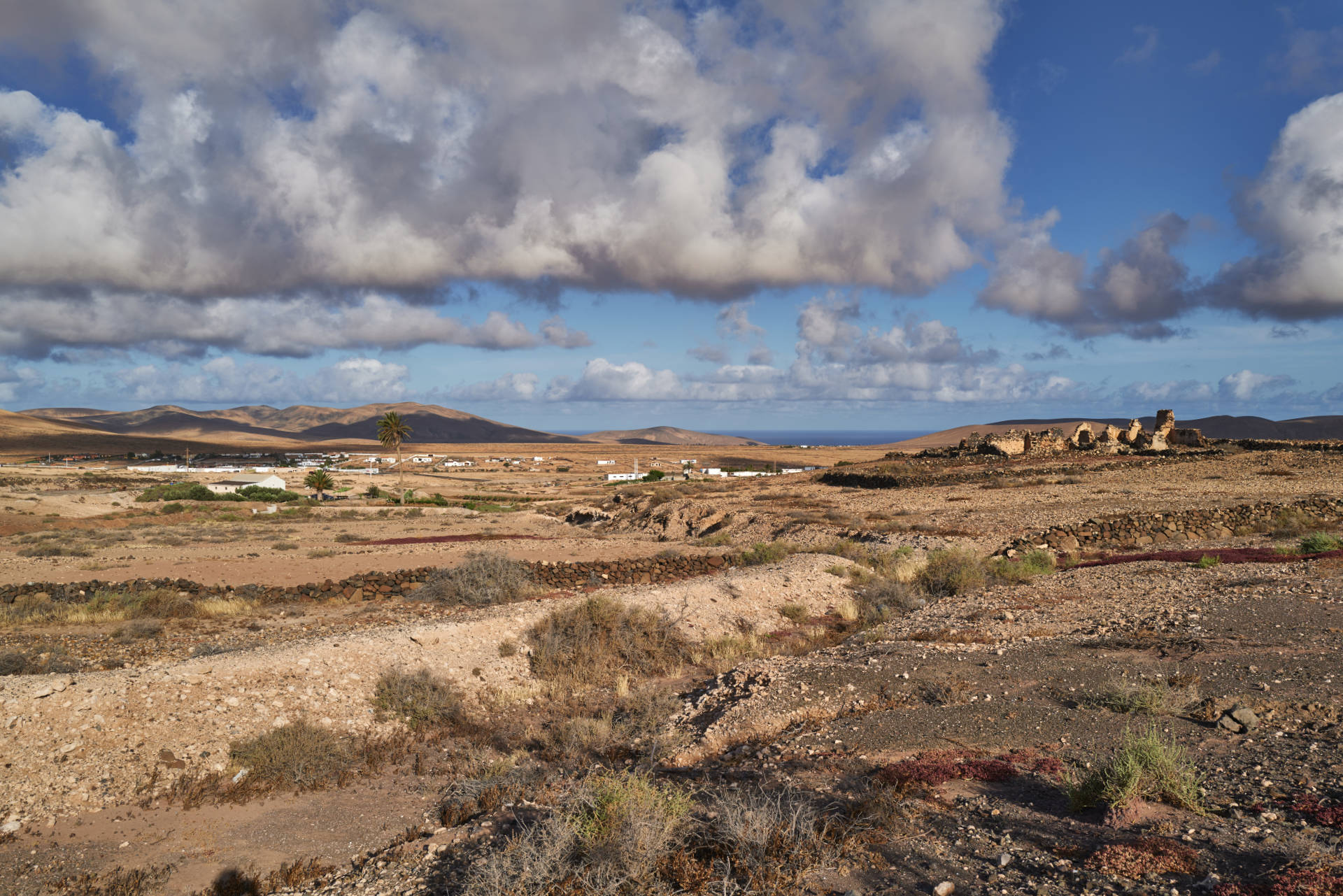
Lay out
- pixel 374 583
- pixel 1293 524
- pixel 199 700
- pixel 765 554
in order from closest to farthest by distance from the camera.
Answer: pixel 199 700
pixel 374 583
pixel 1293 524
pixel 765 554

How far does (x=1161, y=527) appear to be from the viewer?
21688mm

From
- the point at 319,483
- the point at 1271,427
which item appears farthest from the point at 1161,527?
the point at 1271,427

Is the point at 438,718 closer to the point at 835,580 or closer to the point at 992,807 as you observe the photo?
the point at 992,807

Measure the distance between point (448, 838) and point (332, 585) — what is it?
13.7m

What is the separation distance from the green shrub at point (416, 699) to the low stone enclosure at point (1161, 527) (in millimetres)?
16212

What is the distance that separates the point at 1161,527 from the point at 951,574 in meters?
9.33

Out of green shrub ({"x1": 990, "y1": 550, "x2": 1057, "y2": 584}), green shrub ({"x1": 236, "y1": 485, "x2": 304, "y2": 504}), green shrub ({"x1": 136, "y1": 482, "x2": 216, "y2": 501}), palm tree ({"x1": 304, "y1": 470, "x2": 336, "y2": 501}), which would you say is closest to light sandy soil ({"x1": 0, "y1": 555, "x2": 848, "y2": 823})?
green shrub ({"x1": 990, "y1": 550, "x2": 1057, "y2": 584})

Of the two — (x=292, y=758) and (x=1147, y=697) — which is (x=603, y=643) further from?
(x=1147, y=697)

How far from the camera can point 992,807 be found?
231 inches

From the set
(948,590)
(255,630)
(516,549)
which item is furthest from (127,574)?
(948,590)

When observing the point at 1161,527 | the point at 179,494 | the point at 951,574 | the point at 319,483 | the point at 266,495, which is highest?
the point at 1161,527

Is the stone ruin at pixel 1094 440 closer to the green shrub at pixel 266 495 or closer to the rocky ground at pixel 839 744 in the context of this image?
the rocky ground at pixel 839 744

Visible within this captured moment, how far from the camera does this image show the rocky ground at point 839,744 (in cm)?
518

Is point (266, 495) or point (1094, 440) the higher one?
point (1094, 440)
